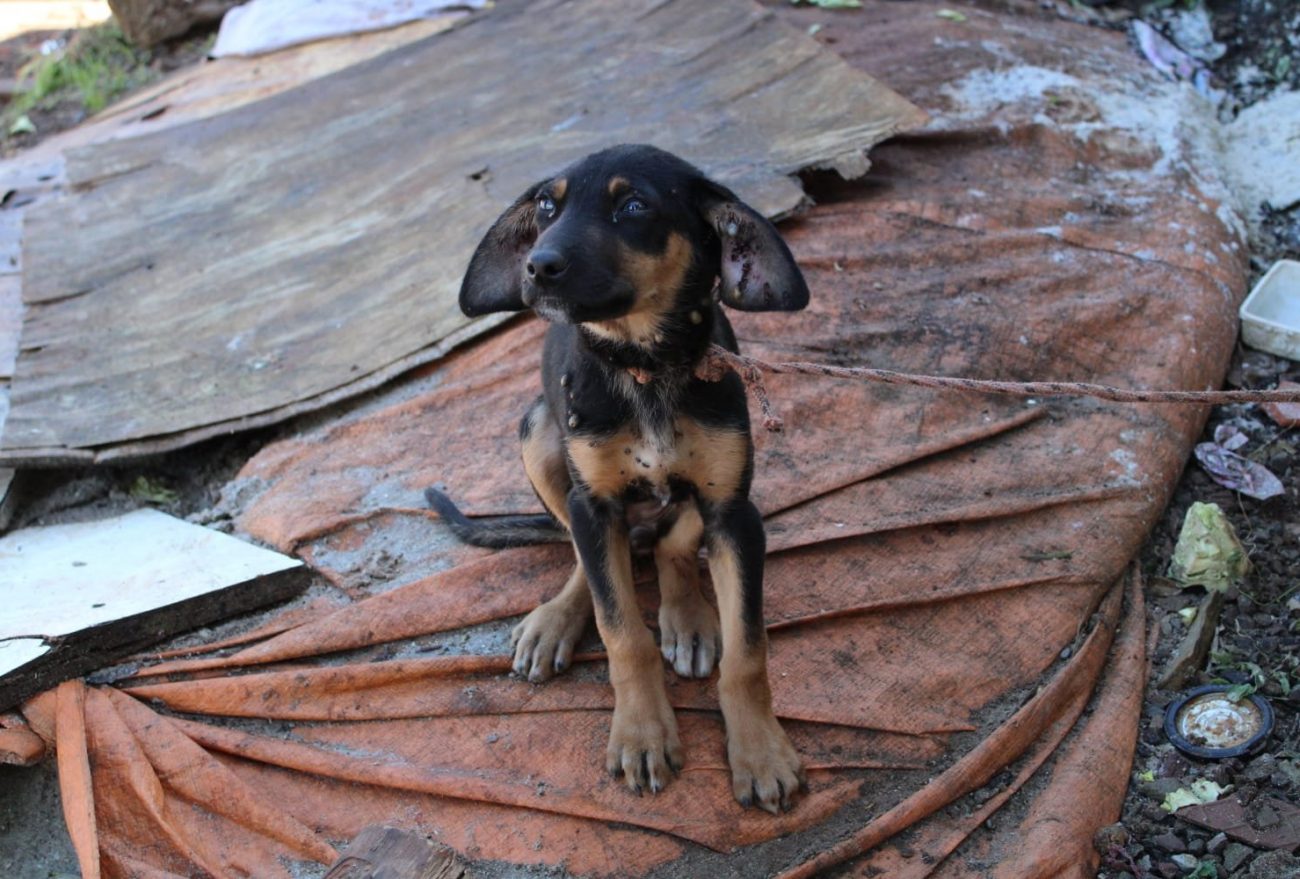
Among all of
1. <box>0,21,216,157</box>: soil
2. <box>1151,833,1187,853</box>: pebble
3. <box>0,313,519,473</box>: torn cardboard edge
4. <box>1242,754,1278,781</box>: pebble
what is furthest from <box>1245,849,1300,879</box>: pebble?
<box>0,21,216,157</box>: soil

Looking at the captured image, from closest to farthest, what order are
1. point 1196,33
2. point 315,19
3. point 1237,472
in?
point 1237,472
point 1196,33
point 315,19

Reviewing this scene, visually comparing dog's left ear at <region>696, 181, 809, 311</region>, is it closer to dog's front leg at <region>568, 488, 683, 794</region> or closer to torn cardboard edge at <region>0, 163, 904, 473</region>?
dog's front leg at <region>568, 488, 683, 794</region>

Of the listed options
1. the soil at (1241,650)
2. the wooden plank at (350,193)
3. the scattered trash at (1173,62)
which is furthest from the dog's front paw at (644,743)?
the scattered trash at (1173,62)

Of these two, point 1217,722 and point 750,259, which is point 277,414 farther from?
point 1217,722

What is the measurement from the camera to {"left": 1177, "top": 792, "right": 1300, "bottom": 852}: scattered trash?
3.42 m

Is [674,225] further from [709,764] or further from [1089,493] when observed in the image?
[1089,493]

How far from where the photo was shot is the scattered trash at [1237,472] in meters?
4.65

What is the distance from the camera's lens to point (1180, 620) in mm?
4238

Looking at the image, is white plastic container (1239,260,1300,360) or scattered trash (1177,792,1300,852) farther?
white plastic container (1239,260,1300,360)

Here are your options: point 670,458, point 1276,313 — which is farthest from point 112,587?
point 1276,313

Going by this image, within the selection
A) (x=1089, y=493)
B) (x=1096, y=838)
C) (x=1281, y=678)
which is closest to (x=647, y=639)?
(x=1096, y=838)

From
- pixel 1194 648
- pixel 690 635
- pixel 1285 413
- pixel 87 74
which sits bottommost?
pixel 1194 648

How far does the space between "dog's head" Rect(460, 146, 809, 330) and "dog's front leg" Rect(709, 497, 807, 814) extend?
63 centimetres

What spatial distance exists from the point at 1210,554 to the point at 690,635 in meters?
1.92
